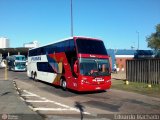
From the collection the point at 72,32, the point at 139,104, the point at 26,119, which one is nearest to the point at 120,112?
the point at 139,104

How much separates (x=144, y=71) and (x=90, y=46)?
850 cm

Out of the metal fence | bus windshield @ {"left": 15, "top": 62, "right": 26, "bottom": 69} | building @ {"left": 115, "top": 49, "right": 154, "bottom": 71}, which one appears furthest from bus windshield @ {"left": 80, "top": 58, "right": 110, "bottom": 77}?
building @ {"left": 115, "top": 49, "right": 154, "bottom": 71}

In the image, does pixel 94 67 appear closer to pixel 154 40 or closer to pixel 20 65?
pixel 20 65

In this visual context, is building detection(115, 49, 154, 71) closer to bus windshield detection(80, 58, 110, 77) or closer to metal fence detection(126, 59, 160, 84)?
metal fence detection(126, 59, 160, 84)

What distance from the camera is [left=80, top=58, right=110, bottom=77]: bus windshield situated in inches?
760

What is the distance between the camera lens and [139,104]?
15.3 m

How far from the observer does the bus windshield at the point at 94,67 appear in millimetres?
19312

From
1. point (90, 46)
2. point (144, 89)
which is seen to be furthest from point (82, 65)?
point (144, 89)

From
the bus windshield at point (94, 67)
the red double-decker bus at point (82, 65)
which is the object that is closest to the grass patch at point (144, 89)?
the red double-decker bus at point (82, 65)

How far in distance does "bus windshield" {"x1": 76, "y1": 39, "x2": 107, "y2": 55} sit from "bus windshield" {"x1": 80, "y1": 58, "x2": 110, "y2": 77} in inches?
24.2

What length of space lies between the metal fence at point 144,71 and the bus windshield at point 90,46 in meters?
6.99

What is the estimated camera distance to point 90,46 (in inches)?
802

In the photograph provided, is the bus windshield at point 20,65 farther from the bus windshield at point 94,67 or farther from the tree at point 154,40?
the bus windshield at point 94,67

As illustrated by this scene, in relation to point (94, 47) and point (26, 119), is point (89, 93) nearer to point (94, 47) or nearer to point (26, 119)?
point (94, 47)
